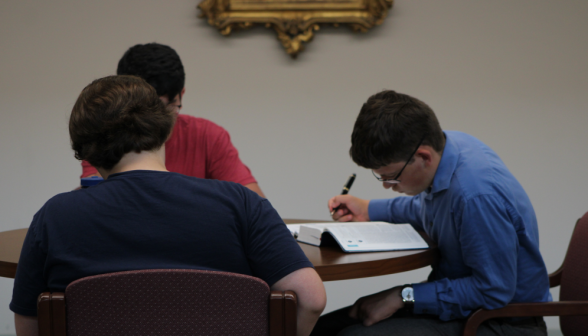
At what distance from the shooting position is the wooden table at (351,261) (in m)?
1.29

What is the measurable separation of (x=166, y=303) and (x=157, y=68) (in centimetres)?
113

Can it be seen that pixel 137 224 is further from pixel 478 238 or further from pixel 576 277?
pixel 576 277

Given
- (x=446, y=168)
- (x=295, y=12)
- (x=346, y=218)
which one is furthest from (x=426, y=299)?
(x=295, y=12)

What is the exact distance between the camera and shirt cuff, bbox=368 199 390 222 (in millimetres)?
1899

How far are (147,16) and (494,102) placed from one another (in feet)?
7.09

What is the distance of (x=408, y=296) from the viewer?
1414 mm

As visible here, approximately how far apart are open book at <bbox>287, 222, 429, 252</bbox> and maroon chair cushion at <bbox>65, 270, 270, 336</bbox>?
640 mm

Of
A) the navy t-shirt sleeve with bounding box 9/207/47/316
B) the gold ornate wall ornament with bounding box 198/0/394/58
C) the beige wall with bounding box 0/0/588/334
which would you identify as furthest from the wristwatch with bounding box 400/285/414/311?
the gold ornate wall ornament with bounding box 198/0/394/58

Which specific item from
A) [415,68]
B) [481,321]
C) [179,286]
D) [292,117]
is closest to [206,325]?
[179,286]

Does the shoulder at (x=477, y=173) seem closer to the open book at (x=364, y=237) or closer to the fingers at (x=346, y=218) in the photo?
the open book at (x=364, y=237)

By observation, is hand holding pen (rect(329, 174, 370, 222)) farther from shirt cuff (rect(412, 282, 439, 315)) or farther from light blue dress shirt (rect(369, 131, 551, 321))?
shirt cuff (rect(412, 282, 439, 315))

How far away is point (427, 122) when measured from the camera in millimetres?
1430

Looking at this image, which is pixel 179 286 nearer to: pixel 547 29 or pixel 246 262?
pixel 246 262

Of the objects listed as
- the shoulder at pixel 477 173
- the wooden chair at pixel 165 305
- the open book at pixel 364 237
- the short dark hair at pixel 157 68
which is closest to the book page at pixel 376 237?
the open book at pixel 364 237
